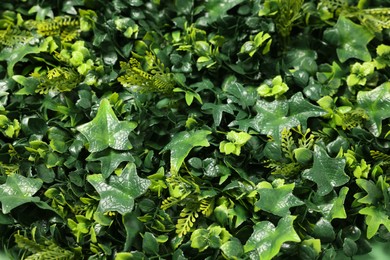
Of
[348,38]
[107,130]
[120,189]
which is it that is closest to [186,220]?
[120,189]

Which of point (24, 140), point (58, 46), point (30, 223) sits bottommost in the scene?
point (30, 223)

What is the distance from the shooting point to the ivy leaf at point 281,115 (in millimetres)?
1298

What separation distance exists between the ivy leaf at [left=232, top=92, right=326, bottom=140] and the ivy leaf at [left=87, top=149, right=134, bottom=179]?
0.28m

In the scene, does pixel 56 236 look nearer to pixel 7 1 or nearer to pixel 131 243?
pixel 131 243

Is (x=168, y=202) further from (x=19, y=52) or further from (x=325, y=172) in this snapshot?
(x=19, y=52)

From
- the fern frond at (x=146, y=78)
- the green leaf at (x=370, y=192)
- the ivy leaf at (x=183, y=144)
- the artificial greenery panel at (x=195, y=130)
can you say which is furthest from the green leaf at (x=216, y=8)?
the green leaf at (x=370, y=192)

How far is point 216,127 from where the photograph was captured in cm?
135

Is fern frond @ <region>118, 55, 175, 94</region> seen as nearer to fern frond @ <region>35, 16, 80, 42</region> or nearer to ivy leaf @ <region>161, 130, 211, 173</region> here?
ivy leaf @ <region>161, 130, 211, 173</region>

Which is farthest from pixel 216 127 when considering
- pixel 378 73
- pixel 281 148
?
pixel 378 73

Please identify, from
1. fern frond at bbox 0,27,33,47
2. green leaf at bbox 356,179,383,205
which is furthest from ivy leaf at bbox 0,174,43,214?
green leaf at bbox 356,179,383,205

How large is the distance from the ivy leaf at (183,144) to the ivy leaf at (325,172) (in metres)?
0.25

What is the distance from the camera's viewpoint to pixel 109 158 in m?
1.28

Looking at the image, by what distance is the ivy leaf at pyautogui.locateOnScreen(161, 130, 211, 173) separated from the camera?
127 cm

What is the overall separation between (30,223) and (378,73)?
0.95 m
